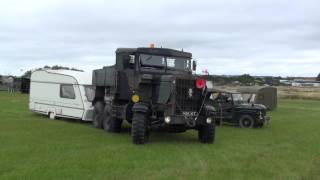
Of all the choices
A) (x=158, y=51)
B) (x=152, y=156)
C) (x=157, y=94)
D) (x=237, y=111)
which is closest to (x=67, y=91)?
(x=237, y=111)

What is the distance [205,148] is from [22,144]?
4.81 meters

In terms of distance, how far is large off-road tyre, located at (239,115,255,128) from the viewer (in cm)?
2248

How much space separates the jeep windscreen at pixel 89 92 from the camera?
2151 centimetres

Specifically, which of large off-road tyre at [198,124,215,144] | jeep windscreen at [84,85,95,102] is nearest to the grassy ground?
large off-road tyre at [198,124,215,144]

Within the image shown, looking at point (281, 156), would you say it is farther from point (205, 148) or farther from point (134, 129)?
point (134, 129)

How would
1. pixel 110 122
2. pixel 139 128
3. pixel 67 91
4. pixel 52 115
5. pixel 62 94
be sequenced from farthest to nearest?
1. pixel 52 115
2. pixel 62 94
3. pixel 67 91
4. pixel 110 122
5. pixel 139 128

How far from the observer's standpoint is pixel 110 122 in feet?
59.9

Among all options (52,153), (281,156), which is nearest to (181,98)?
(281,156)

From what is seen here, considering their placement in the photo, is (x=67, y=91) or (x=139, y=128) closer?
(x=139, y=128)

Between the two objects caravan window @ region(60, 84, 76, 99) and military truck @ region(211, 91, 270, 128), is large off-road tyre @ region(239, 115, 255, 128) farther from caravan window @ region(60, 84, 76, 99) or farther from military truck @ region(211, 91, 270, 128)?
caravan window @ region(60, 84, 76, 99)

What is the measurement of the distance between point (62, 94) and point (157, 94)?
8.95 m

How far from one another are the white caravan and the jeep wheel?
1197 mm

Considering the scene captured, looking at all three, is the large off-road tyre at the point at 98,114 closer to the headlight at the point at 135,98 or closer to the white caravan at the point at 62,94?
the white caravan at the point at 62,94

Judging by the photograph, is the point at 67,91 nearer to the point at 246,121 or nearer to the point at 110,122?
the point at 110,122
